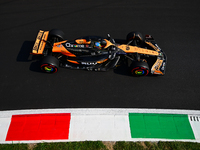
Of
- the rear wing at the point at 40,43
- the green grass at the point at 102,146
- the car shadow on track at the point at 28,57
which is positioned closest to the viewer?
the green grass at the point at 102,146

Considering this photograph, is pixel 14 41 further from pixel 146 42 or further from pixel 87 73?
pixel 146 42

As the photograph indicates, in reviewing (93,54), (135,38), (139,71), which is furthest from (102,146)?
(135,38)

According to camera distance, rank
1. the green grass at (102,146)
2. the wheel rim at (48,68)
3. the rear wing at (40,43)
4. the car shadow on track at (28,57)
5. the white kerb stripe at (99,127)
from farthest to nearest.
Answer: the car shadow on track at (28,57) < the rear wing at (40,43) < the wheel rim at (48,68) < the white kerb stripe at (99,127) < the green grass at (102,146)

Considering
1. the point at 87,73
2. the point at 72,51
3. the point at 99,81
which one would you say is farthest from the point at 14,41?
the point at 99,81

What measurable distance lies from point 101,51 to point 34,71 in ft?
12.2

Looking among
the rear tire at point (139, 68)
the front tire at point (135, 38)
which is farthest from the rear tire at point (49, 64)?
the front tire at point (135, 38)

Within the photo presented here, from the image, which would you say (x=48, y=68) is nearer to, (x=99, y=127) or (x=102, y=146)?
(x=99, y=127)

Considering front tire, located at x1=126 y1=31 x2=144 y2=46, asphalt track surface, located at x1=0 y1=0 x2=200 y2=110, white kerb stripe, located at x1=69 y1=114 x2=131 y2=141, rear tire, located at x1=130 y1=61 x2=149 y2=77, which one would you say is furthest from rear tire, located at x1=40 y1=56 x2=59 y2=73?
front tire, located at x1=126 y1=31 x2=144 y2=46

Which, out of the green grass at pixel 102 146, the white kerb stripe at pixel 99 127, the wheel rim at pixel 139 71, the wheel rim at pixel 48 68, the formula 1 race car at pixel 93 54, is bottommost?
the green grass at pixel 102 146

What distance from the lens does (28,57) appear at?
29.9 feet

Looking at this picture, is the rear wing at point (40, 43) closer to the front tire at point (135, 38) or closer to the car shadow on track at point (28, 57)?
the car shadow on track at point (28, 57)

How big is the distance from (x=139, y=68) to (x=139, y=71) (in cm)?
26

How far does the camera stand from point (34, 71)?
337 inches

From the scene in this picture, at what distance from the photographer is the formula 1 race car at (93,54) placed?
7.89m
